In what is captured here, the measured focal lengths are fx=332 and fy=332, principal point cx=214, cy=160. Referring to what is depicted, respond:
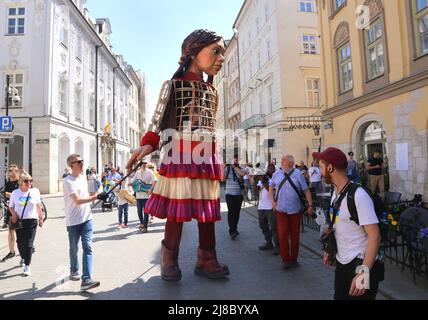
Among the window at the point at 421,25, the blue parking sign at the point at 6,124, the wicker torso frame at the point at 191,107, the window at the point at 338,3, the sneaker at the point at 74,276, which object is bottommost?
the sneaker at the point at 74,276

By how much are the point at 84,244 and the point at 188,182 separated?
1.71 m

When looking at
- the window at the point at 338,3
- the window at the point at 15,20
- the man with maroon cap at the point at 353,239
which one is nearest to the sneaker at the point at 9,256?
the man with maroon cap at the point at 353,239

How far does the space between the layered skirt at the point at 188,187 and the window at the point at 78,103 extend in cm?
2267

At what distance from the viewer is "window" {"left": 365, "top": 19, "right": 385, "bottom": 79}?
450 inches

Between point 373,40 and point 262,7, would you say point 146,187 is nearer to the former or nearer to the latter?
point 373,40

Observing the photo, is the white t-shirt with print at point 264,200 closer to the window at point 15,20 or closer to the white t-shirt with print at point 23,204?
the white t-shirt with print at point 23,204

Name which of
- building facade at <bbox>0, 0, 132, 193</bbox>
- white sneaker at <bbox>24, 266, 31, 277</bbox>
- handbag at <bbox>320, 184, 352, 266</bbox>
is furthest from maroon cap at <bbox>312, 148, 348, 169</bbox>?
building facade at <bbox>0, 0, 132, 193</bbox>

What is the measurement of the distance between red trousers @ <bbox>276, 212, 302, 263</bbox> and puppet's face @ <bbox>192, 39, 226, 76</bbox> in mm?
2461

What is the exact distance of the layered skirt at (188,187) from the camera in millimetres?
3814

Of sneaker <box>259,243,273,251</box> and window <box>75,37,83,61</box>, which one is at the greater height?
window <box>75,37,83,61</box>

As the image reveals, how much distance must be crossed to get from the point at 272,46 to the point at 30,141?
58.5 feet

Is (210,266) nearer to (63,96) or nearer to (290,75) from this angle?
(63,96)

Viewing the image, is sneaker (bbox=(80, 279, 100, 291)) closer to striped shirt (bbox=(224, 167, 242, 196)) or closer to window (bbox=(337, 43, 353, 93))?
striped shirt (bbox=(224, 167, 242, 196))

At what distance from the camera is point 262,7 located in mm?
27047
